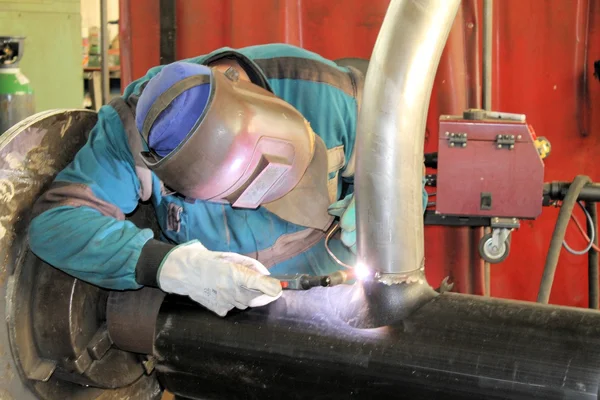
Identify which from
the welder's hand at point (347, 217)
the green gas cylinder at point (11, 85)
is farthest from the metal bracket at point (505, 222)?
the green gas cylinder at point (11, 85)

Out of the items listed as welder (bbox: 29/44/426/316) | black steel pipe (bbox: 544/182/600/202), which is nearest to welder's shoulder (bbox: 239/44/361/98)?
welder (bbox: 29/44/426/316)

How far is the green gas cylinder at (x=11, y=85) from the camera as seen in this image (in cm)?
326

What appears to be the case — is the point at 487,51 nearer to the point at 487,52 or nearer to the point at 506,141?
the point at 487,52

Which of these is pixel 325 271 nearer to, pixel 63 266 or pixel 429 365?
pixel 63 266

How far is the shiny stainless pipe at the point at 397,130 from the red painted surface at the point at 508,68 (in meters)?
1.36

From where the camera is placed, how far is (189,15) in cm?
244

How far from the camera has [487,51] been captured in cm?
198

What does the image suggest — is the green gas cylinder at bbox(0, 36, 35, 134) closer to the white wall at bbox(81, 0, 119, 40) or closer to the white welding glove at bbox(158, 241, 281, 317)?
the white welding glove at bbox(158, 241, 281, 317)

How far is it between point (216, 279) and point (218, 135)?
230mm

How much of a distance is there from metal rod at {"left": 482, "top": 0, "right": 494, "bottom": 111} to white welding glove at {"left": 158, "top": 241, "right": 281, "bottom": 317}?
114cm

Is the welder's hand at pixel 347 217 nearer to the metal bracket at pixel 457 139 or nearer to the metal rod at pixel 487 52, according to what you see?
the metal bracket at pixel 457 139

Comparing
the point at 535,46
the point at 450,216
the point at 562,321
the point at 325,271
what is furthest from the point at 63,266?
the point at 535,46

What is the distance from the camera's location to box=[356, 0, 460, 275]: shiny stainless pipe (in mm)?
851

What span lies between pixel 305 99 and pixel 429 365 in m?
0.79
